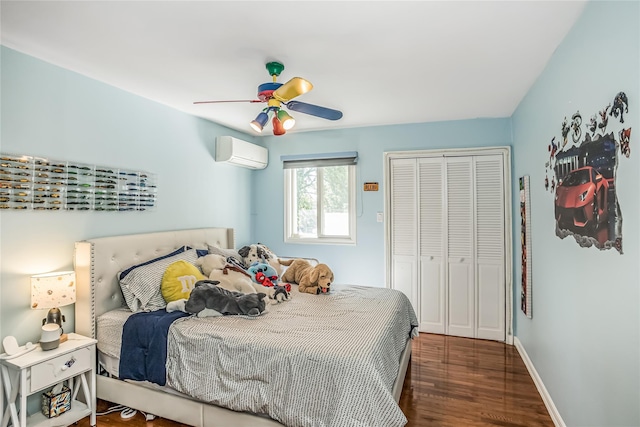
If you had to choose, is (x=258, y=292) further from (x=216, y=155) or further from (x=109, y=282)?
(x=216, y=155)

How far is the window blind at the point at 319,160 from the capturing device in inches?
166

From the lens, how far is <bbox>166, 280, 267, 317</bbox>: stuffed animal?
8.09 feet

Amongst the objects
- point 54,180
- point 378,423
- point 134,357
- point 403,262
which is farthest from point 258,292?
point 403,262

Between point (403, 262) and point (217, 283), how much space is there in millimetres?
2256

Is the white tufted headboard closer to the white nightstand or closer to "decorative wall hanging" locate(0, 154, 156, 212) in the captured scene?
the white nightstand

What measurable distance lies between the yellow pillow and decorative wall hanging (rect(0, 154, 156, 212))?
71 centimetres

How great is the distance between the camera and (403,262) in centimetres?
407

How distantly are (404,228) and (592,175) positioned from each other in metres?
2.45

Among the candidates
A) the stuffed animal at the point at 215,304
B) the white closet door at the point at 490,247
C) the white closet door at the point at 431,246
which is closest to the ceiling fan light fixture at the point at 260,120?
the stuffed animal at the point at 215,304

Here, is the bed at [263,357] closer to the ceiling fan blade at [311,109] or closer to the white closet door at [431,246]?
the white closet door at [431,246]

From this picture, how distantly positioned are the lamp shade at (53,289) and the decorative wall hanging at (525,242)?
3637mm

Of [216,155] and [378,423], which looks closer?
[378,423]

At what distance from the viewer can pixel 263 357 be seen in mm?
1971

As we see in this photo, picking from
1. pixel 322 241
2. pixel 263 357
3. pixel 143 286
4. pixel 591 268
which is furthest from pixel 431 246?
pixel 143 286
